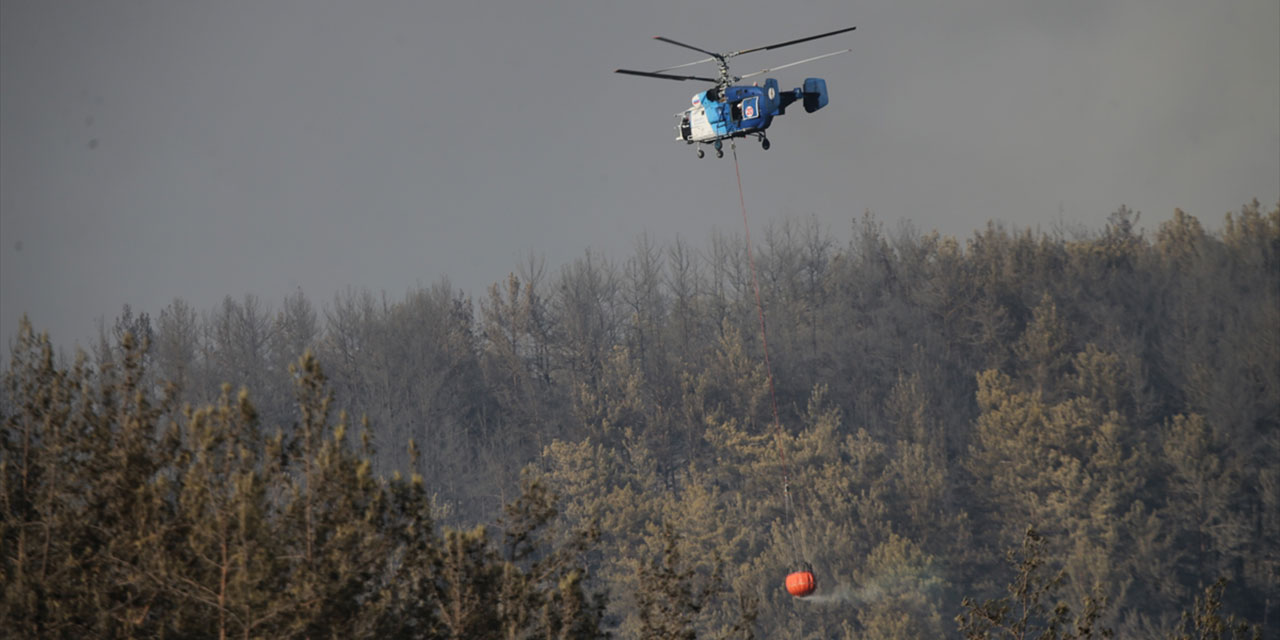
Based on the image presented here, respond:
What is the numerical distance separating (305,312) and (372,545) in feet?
189

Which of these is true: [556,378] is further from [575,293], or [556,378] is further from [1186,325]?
[1186,325]

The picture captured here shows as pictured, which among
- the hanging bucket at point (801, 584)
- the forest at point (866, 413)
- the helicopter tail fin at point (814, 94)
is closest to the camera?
the hanging bucket at point (801, 584)

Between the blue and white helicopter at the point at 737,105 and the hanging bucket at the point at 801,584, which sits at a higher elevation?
the blue and white helicopter at the point at 737,105

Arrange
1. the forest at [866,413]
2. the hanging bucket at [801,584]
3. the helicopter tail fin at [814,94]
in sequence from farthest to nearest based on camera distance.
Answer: the forest at [866,413] < the helicopter tail fin at [814,94] < the hanging bucket at [801,584]

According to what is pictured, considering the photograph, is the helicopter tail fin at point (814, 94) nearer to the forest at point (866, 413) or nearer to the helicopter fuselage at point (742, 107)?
the helicopter fuselage at point (742, 107)

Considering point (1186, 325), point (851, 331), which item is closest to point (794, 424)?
point (851, 331)

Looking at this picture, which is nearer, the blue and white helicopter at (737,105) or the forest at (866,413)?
the blue and white helicopter at (737,105)

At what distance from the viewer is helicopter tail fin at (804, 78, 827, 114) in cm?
1988

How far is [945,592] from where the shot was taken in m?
50.0

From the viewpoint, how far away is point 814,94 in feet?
65.2

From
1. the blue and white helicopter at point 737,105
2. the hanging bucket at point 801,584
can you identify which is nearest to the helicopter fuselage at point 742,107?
the blue and white helicopter at point 737,105

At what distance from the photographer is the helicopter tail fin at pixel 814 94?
19.9 m

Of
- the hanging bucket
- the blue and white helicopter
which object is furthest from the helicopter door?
the hanging bucket

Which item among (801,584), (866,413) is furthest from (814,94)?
(866,413)
